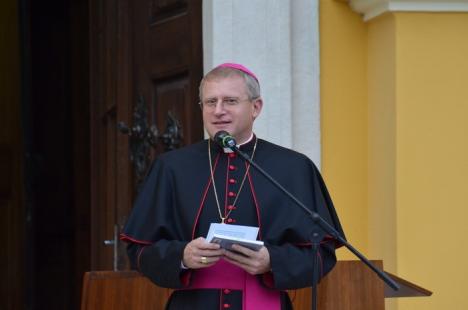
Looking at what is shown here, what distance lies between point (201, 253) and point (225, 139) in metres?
0.33

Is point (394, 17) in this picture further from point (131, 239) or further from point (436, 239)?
point (131, 239)

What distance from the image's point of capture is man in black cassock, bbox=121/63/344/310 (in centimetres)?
365

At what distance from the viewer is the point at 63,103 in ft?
29.5

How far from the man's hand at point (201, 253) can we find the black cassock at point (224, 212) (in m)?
0.06

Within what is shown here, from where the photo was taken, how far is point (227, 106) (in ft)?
12.2

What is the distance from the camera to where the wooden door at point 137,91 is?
523 cm

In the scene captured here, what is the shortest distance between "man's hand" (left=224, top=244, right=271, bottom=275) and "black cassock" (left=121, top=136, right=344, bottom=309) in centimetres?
3

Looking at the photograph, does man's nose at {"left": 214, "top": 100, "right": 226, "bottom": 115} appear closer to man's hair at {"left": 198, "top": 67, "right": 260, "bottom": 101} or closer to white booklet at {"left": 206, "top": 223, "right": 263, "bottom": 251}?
man's hair at {"left": 198, "top": 67, "right": 260, "bottom": 101}

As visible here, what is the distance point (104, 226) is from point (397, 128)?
211 cm

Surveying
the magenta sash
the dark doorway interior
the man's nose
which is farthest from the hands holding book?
the dark doorway interior

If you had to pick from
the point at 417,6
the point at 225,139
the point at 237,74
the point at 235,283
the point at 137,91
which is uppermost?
the point at 417,6

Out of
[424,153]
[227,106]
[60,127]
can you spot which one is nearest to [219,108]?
[227,106]

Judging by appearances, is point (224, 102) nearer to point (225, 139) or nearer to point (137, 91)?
point (225, 139)

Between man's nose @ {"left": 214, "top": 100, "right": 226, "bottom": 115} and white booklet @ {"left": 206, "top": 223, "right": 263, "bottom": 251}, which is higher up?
man's nose @ {"left": 214, "top": 100, "right": 226, "bottom": 115}
